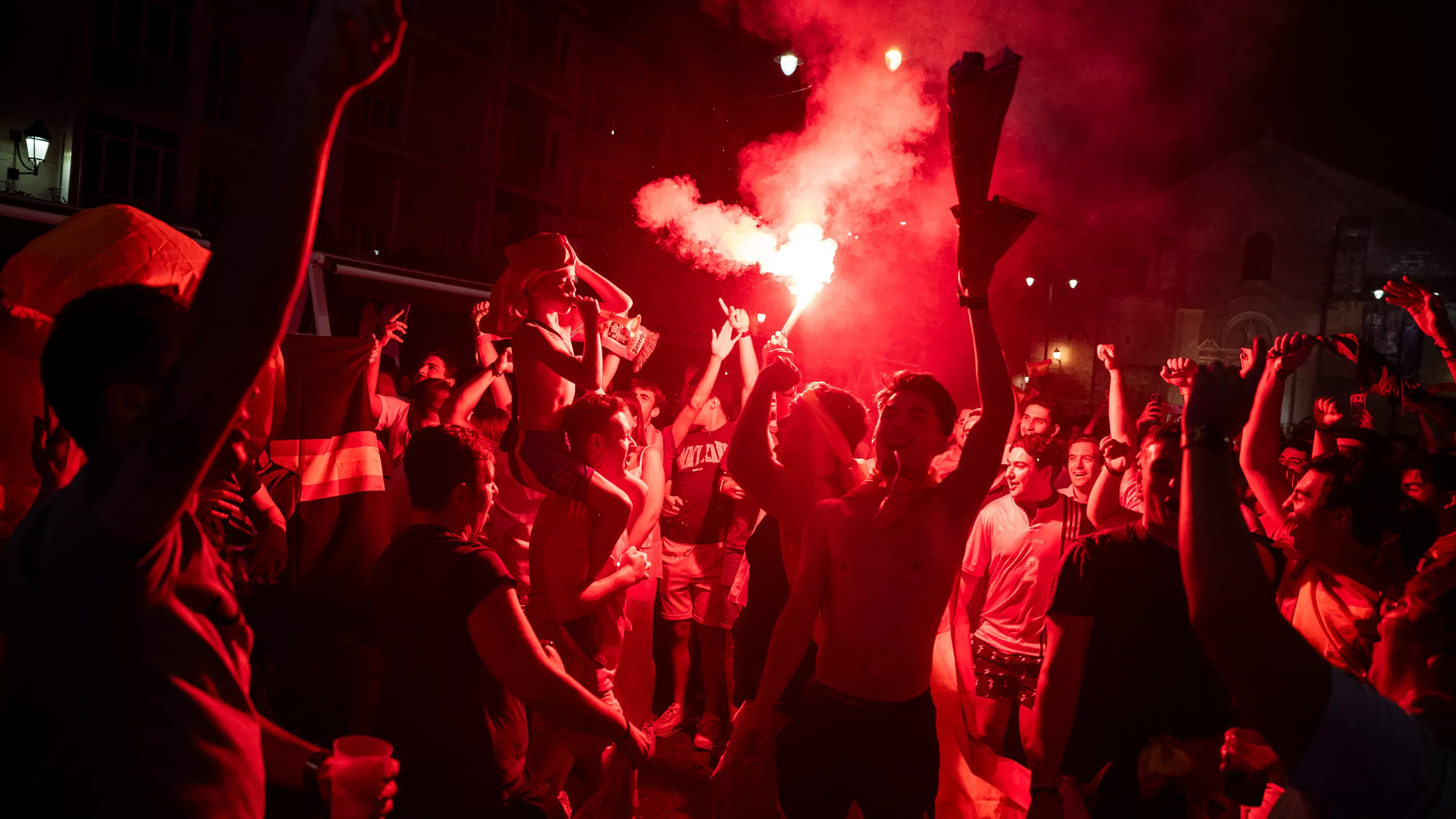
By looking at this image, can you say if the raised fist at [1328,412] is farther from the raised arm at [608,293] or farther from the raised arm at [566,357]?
the raised arm at [566,357]

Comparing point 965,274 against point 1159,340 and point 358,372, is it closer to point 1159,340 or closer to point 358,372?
point 358,372

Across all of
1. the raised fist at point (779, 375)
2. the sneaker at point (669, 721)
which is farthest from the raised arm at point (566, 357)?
the sneaker at point (669, 721)

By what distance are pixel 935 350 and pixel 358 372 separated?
27.3 m

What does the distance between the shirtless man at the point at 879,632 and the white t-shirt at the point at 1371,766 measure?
5.76 feet

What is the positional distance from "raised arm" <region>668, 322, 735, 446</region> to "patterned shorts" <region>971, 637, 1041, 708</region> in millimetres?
2956

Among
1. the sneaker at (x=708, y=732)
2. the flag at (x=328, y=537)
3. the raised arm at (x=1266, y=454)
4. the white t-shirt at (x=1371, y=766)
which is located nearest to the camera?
the white t-shirt at (x=1371, y=766)

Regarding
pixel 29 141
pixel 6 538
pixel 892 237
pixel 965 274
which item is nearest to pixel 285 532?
pixel 6 538

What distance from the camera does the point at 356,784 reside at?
1993 mm

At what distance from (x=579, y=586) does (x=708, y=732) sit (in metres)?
3.00

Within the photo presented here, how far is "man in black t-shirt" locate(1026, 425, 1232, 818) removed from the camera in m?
3.33

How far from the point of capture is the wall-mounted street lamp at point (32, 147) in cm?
1878

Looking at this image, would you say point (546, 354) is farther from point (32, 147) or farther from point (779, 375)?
point (32, 147)

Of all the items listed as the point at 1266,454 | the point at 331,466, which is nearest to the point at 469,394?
the point at 331,466

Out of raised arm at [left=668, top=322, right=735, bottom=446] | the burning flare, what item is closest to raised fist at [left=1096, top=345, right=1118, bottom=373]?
the burning flare
